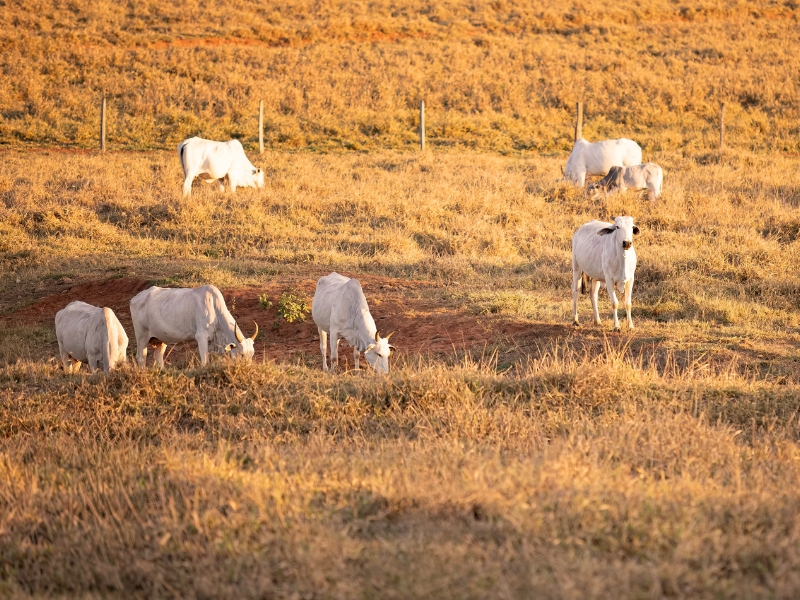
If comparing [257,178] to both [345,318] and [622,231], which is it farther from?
[622,231]

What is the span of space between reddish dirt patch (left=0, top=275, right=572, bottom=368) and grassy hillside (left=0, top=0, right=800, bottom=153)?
13.7 meters

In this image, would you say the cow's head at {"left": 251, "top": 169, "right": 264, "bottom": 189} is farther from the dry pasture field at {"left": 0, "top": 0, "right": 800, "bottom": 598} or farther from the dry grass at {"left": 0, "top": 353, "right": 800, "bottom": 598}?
the dry grass at {"left": 0, "top": 353, "right": 800, "bottom": 598}

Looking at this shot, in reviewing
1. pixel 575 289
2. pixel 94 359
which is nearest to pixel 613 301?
pixel 575 289

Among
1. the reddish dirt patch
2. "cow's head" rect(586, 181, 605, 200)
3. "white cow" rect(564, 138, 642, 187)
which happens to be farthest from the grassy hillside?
the reddish dirt patch

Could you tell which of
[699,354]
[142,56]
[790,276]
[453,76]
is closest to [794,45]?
[453,76]

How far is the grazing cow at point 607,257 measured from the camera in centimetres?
1031

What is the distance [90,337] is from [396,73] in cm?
2636

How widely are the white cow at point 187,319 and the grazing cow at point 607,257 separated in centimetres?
415

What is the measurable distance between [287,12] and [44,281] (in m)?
33.0

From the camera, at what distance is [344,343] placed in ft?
36.2

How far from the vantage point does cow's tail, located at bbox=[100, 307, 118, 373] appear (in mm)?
9117

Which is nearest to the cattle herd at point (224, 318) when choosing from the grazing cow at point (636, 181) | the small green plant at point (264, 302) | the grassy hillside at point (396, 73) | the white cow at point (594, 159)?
the small green plant at point (264, 302)

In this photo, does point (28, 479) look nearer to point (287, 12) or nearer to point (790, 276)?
point (790, 276)

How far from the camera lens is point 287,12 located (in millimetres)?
43188
